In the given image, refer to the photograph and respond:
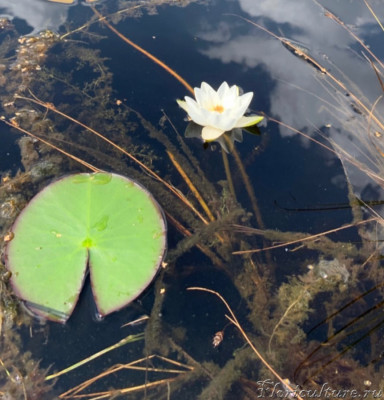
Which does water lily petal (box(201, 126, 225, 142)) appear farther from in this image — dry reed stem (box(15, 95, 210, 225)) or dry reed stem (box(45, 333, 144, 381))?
dry reed stem (box(45, 333, 144, 381))

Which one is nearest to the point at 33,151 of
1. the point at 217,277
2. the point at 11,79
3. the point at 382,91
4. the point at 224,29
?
the point at 11,79

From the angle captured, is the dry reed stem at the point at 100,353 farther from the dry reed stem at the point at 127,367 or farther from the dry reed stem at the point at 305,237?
the dry reed stem at the point at 305,237

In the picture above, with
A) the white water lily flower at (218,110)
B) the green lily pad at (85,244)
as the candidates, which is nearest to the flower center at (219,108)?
the white water lily flower at (218,110)

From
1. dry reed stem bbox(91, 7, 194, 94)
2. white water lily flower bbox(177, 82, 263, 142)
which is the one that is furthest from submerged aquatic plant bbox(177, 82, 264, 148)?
dry reed stem bbox(91, 7, 194, 94)

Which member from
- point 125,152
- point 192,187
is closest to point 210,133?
point 192,187

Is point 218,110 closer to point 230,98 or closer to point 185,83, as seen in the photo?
point 230,98

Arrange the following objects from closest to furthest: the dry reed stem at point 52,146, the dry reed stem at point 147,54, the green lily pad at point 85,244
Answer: the green lily pad at point 85,244
the dry reed stem at point 52,146
the dry reed stem at point 147,54

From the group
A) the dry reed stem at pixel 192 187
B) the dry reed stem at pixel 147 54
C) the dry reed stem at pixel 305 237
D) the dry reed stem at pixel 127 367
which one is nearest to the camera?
the dry reed stem at pixel 127 367
